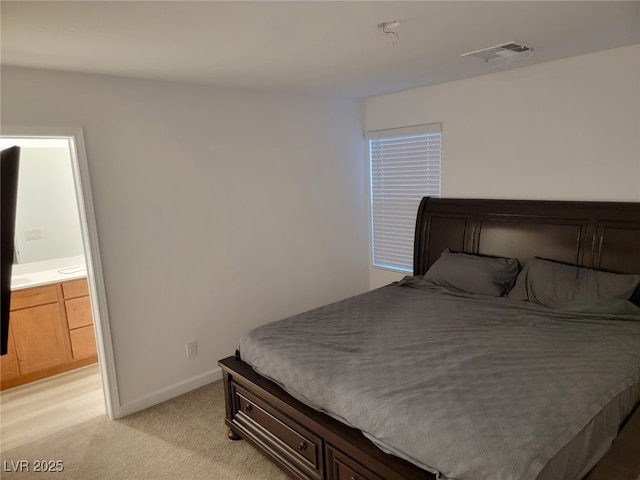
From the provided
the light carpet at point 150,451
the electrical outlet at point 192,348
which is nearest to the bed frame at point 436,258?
the light carpet at point 150,451

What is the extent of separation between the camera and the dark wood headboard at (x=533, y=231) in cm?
270

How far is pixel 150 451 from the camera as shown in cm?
259

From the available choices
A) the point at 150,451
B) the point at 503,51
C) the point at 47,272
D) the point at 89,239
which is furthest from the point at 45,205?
the point at 503,51

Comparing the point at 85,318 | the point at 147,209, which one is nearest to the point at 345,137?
the point at 147,209

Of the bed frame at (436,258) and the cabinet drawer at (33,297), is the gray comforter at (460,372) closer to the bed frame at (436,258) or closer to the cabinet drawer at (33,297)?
the bed frame at (436,258)

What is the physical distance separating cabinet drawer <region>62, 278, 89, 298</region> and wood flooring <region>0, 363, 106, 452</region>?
0.71m

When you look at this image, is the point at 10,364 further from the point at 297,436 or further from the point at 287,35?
the point at 287,35

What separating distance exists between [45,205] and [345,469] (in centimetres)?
365

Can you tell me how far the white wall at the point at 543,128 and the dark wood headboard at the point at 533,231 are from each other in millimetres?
124

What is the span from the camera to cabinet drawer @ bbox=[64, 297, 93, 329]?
3.70m

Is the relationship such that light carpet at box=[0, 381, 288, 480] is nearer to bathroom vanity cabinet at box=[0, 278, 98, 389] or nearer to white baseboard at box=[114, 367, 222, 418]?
white baseboard at box=[114, 367, 222, 418]

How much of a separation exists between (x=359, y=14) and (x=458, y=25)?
56 centimetres

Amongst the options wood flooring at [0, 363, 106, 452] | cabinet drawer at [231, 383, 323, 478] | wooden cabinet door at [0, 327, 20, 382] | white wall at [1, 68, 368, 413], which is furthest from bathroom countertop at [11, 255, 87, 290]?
cabinet drawer at [231, 383, 323, 478]

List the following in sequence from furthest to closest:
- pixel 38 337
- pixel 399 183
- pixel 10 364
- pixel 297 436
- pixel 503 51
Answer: pixel 399 183
pixel 38 337
pixel 10 364
pixel 503 51
pixel 297 436
